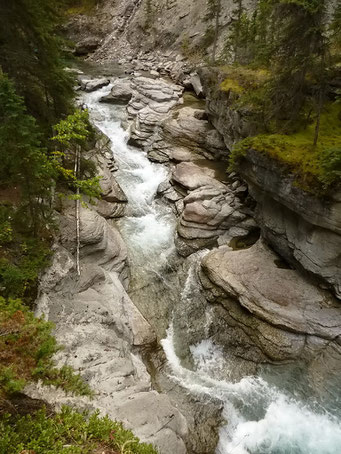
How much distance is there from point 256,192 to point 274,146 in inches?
113

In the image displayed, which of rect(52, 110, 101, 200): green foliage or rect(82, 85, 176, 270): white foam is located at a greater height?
rect(52, 110, 101, 200): green foliage

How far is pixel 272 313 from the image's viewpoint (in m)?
12.7

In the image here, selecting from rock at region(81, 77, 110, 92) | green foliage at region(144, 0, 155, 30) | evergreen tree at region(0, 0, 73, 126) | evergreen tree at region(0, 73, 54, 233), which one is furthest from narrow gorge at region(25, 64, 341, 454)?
green foliage at region(144, 0, 155, 30)

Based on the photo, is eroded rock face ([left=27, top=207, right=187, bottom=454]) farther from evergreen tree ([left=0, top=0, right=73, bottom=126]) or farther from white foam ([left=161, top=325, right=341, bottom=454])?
evergreen tree ([left=0, top=0, right=73, bottom=126])

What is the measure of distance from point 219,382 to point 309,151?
420 inches

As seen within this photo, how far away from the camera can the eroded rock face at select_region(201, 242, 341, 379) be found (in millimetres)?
12102

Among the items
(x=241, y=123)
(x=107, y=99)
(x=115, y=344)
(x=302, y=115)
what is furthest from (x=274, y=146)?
(x=107, y=99)

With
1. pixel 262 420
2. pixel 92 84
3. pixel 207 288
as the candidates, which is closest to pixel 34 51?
pixel 207 288

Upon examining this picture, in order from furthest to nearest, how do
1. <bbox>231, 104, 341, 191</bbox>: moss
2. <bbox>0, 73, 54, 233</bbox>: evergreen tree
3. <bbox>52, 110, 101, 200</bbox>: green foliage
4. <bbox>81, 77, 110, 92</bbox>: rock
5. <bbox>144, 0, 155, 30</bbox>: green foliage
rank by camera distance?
<bbox>144, 0, 155, 30</bbox>: green foliage → <bbox>81, 77, 110, 92</bbox>: rock → <bbox>52, 110, 101, 200</bbox>: green foliage → <bbox>231, 104, 341, 191</bbox>: moss → <bbox>0, 73, 54, 233</bbox>: evergreen tree

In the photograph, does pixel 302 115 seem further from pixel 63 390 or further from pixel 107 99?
pixel 107 99

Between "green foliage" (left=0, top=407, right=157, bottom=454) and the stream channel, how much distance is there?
4499 mm

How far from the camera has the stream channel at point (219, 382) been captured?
10219 mm

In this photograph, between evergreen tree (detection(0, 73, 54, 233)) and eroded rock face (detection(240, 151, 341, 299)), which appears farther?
eroded rock face (detection(240, 151, 341, 299))

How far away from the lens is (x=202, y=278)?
50.0ft
